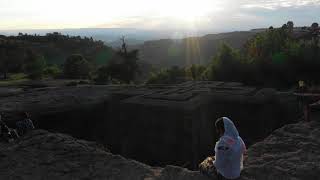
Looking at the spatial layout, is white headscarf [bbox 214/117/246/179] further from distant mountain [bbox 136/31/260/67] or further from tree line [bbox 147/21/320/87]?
distant mountain [bbox 136/31/260/67]

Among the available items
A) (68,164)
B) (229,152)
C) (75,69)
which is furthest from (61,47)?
(229,152)

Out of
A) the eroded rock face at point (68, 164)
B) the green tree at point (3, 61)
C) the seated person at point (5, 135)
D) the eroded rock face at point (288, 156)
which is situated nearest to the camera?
the eroded rock face at point (288, 156)

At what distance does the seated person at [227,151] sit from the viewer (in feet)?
19.3

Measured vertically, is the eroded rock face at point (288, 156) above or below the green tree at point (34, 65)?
above

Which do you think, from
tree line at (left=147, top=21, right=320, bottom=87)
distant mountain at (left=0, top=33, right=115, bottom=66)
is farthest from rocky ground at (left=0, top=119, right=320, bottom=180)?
distant mountain at (left=0, top=33, right=115, bottom=66)

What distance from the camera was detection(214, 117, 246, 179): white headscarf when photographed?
5887 mm

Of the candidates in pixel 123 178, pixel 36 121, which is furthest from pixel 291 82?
pixel 123 178

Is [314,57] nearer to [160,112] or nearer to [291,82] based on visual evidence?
[291,82]

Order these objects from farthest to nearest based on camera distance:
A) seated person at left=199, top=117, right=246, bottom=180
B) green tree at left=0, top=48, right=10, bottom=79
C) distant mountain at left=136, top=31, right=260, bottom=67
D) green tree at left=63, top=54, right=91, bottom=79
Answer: distant mountain at left=136, top=31, right=260, bottom=67
green tree at left=0, top=48, right=10, bottom=79
green tree at left=63, top=54, right=91, bottom=79
seated person at left=199, top=117, right=246, bottom=180

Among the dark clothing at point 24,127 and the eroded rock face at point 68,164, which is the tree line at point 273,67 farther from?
the eroded rock face at point 68,164

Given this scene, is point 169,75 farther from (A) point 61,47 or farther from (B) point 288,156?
(A) point 61,47

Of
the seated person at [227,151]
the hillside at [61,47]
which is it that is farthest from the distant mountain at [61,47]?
the seated person at [227,151]

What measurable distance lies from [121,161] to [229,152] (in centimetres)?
260

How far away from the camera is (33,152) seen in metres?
8.88
